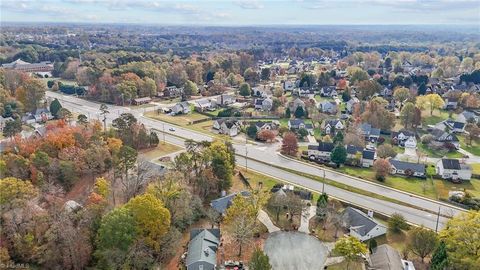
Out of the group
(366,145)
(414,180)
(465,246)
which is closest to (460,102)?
(366,145)

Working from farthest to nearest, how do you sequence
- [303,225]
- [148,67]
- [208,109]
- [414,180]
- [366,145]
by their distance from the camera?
1. [148,67]
2. [208,109]
3. [366,145]
4. [414,180]
5. [303,225]

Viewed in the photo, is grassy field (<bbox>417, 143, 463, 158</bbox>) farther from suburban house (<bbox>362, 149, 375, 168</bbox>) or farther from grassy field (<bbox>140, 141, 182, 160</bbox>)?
grassy field (<bbox>140, 141, 182, 160</bbox>)

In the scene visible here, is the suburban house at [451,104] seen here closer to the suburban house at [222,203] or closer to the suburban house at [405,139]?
the suburban house at [405,139]

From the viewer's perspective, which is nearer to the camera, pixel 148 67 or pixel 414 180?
pixel 414 180

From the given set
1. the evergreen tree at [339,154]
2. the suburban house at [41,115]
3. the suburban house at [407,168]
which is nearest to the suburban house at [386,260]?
the evergreen tree at [339,154]

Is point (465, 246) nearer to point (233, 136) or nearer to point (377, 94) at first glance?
point (233, 136)
